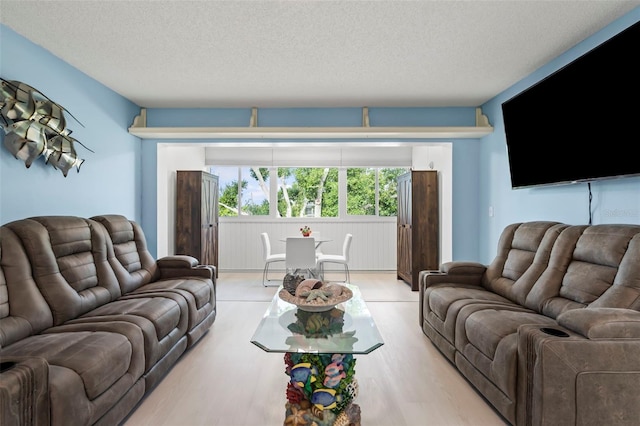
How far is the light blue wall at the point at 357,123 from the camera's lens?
4652 millimetres

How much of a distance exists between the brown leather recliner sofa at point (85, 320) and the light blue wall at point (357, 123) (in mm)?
1533

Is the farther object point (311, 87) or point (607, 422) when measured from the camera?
point (311, 87)

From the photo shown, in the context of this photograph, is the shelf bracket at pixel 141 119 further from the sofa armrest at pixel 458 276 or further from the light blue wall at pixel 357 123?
the sofa armrest at pixel 458 276

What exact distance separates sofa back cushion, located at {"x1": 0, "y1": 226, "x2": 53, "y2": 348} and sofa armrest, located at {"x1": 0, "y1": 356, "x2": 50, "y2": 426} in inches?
29.4

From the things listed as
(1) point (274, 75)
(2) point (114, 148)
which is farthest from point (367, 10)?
(2) point (114, 148)

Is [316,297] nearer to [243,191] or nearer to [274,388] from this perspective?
[274,388]

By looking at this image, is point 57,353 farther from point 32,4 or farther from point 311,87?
point 311,87

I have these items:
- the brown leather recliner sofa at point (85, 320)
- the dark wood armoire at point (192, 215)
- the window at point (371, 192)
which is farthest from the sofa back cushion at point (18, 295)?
the window at point (371, 192)

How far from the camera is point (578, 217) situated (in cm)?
296

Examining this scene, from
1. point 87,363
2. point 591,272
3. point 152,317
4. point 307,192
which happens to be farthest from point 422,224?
point 87,363

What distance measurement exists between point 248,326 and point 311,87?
8.34 ft

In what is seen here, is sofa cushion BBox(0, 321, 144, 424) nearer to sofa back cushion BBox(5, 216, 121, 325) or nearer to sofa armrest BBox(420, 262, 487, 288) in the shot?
sofa back cushion BBox(5, 216, 121, 325)

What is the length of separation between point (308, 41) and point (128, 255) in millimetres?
2407

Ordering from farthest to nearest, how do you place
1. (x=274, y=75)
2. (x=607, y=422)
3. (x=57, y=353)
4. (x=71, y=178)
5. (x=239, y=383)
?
1. (x=274, y=75)
2. (x=71, y=178)
3. (x=239, y=383)
4. (x=57, y=353)
5. (x=607, y=422)
